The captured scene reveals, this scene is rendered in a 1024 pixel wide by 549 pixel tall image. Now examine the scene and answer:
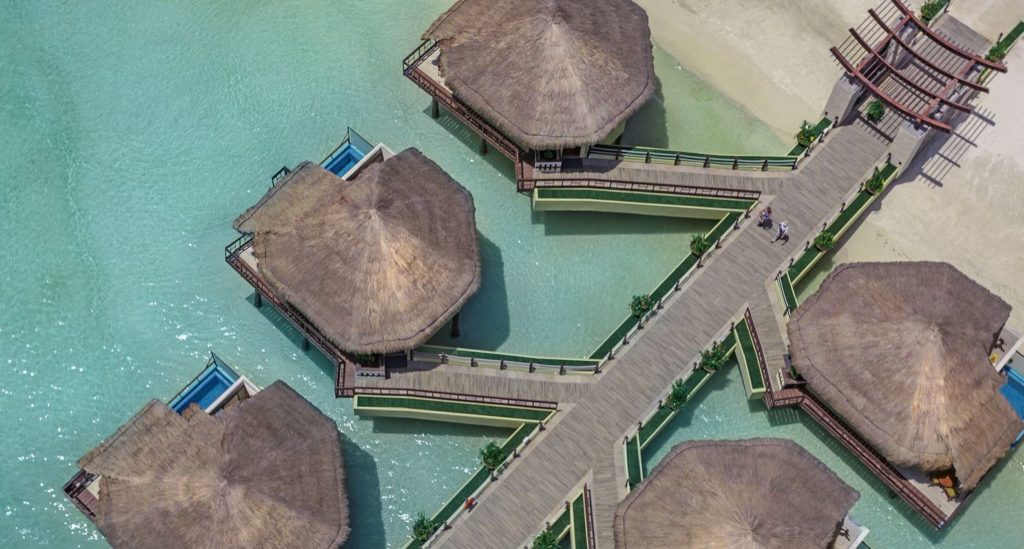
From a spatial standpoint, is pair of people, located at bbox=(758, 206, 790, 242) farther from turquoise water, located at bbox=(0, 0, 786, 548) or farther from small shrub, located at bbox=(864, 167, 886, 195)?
small shrub, located at bbox=(864, 167, 886, 195)

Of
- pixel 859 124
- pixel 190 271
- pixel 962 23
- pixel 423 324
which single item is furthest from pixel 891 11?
pixel 190 271

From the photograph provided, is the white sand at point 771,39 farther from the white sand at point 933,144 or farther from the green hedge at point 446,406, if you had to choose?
the green hedge at point 446,406

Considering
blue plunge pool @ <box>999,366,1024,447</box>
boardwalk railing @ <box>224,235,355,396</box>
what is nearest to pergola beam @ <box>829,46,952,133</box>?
blue plunge pool @ <box>999,366,1024,447</box>

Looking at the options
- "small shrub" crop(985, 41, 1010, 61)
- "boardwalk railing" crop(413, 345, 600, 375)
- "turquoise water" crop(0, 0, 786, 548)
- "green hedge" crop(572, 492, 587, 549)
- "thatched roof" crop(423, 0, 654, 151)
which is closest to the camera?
"green hedge" crop(572, 492, 587, 549)

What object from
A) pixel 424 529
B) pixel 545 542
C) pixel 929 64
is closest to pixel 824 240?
pixel 929 64

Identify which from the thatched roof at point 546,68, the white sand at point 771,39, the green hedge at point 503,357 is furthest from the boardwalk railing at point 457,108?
the white sand at point 771,39
